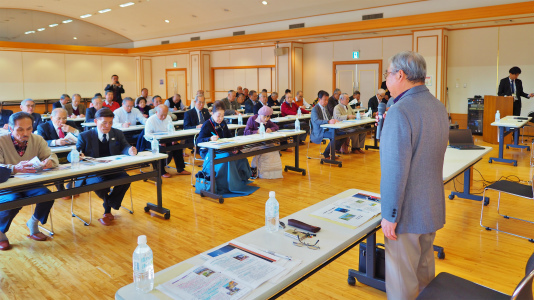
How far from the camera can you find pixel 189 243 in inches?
163

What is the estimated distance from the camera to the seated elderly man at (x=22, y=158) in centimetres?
385

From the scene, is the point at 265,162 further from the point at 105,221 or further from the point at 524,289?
the point at 524,289

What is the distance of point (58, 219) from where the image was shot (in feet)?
16.2

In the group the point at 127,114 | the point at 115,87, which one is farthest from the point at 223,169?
the point at 115,87

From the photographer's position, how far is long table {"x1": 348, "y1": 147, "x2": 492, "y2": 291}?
3102 millimetres

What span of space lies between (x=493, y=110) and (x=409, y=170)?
891cm

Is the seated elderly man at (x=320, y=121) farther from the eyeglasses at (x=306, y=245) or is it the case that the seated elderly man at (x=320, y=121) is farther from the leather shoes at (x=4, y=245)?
the eyeglasses at (x=306, y=245)

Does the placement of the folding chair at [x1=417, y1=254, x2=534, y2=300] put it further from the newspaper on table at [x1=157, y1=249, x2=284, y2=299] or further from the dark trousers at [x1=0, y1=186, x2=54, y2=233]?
the dark trousers at [x1=0, y1=186, x2=54, y2=233]

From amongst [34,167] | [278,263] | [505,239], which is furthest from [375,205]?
[34,167]

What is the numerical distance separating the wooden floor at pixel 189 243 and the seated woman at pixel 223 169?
296mm

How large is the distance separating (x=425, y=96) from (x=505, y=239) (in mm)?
2785

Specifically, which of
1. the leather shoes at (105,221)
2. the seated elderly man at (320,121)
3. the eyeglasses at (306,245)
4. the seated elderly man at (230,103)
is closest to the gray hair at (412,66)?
the eyeglasses at (306,245)

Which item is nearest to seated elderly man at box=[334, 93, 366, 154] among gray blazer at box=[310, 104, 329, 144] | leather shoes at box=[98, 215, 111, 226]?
gray blazer at box=[310, 104, 329, 144]

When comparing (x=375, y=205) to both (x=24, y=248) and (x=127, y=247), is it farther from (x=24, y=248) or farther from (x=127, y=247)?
(x=24, y=248)
